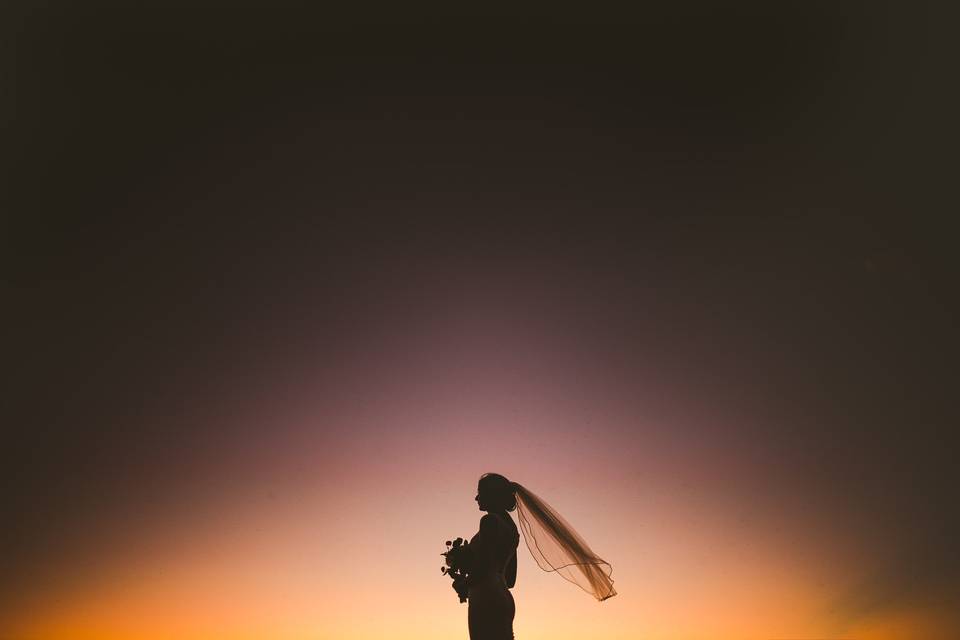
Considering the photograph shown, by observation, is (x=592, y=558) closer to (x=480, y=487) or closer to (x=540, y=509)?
(x=540, y=509)

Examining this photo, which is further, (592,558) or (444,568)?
(592,558)

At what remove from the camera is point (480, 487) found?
6559 mm

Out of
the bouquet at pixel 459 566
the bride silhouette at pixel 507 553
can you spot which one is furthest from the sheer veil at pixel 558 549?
the bouquet at pixel 459 566

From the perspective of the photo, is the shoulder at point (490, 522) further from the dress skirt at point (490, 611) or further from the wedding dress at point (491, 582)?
the dress skirt at point (490, 611)

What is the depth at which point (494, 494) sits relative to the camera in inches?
256

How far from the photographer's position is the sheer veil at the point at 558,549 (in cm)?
725

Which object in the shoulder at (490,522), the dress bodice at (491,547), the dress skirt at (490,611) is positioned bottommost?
the dress skirt at (490,611)

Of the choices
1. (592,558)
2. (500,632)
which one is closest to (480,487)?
(500,632)

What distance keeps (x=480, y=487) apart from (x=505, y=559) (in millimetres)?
763

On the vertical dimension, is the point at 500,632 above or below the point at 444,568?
below

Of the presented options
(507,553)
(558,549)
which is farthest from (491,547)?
(558,549)

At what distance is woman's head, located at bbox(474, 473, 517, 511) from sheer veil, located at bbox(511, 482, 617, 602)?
2.23ft

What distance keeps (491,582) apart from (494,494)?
87 centimetres

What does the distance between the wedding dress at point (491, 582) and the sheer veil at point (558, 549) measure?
0.95 m
